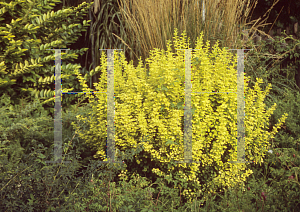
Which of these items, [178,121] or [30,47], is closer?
[178,121]

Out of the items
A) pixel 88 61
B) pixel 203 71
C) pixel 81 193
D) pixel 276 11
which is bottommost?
pixel 81 193

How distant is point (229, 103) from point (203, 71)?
32 centimetres

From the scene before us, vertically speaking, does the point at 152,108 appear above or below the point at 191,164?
above

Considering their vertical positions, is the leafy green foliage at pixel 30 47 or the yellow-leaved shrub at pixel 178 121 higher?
the leafy green foliage at pixel 30 47

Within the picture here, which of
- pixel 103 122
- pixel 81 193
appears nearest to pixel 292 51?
pixel 103 122

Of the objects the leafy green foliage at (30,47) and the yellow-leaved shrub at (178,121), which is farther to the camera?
the leafy green foliage at (30,47)

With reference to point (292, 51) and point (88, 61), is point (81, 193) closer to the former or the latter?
point (88, 61)

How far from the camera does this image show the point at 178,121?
208 centimetres

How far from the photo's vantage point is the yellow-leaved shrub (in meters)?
2.03

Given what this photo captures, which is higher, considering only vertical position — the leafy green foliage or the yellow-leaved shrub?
the leafy green foliage

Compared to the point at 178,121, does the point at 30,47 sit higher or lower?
higher

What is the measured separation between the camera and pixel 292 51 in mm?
4176

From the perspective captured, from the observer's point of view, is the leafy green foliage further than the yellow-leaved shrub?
Yes

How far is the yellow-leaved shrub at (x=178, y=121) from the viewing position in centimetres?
203
